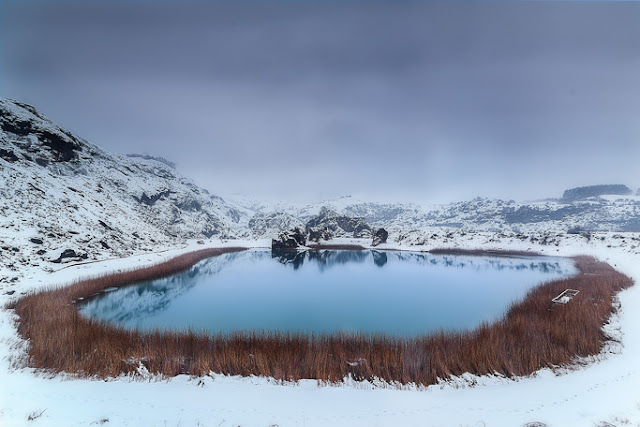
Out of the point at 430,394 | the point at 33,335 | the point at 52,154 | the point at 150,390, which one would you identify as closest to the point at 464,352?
the point at 430,394

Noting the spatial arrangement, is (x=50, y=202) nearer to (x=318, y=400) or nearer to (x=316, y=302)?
(x=316, y=302)

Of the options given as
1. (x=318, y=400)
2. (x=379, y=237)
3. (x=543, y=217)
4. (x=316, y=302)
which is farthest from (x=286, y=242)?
(x=543, y=217)

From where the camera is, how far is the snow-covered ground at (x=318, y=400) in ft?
15.8

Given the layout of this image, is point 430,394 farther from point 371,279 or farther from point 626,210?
point 626,210

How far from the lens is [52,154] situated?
125ft

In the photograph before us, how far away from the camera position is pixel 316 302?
663 inches

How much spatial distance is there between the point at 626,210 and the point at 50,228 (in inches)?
7772

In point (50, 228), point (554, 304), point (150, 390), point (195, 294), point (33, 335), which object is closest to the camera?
point (150, 390)

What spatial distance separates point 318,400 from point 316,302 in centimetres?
1151

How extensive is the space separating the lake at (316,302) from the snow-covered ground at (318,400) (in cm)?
353

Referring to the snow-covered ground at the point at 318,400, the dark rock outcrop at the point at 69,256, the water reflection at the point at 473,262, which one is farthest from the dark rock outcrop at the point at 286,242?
the snow-covered ground at the point at 318,400

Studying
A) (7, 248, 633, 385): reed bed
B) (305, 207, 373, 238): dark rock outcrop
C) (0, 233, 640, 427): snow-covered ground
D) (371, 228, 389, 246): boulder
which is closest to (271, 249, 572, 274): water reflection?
(371, 228, 389, 246): boulder

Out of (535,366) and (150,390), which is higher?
(150,390)

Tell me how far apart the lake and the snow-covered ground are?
11.6ft
